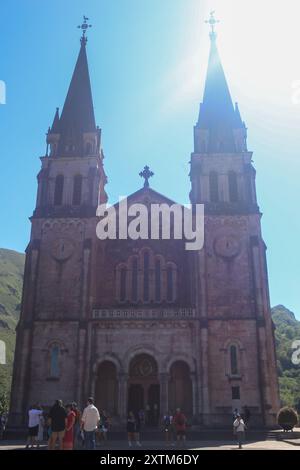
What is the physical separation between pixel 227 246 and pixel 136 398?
42.9 feet

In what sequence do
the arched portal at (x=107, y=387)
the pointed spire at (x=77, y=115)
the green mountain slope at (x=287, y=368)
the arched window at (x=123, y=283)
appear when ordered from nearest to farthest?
1. the arched portal at (x=107, y=387)
2. the arched window at (x=123, y=283)
3. the pointed spire at (x=77, y=115)
4. the green mountain slope at (x=287, y=368)

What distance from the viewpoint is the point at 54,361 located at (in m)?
35.1

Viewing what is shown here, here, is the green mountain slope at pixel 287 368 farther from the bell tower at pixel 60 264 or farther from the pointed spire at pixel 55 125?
the pointed spire at pixel 55 125

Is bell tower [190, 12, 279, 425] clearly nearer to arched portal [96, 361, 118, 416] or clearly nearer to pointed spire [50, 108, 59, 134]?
arched portal [96, 361, 118, 416]

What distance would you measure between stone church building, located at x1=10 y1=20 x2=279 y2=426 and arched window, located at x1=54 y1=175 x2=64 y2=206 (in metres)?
0.08

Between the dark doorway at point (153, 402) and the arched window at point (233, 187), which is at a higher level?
the arched window at point (233, 187)

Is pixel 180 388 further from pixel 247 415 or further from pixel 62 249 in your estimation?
pixel 62 249

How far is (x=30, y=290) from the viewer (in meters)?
36.8

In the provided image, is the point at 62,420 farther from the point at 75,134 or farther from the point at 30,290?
the point at 75,134

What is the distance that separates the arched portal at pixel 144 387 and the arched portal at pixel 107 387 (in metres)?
1.10

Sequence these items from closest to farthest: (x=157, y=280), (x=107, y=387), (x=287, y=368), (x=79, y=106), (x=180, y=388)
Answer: (x=180, y=388), (x=107, y=387), (x=157, y=280), (x=79, y=106), (x=287, y=368)

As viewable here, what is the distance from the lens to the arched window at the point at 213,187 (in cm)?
4016

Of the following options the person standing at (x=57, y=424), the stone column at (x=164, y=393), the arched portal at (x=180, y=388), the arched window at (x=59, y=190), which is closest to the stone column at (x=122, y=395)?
the stone column at (x=164, y=393)

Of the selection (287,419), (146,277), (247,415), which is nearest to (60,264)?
(146,277)
